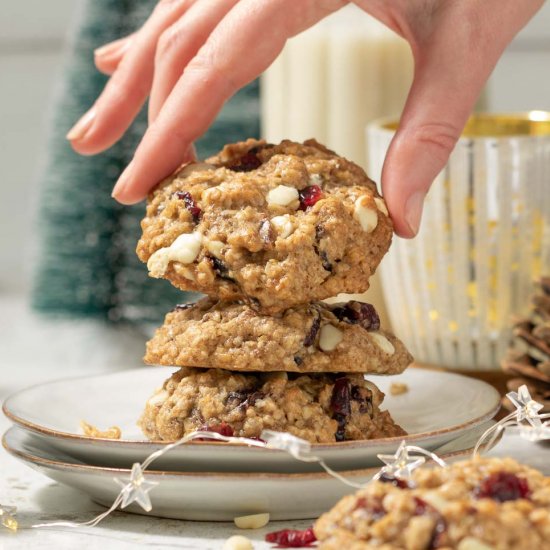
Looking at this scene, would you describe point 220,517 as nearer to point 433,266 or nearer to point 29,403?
point 29,403

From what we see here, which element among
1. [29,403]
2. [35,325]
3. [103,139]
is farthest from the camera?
[35,325]

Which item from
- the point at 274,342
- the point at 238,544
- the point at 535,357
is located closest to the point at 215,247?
the point at 274,342

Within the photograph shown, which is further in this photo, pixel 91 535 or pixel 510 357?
pixel 510 357

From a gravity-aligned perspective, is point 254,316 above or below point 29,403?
above

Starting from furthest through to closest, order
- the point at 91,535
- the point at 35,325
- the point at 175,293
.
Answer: the point at 35,325 → the point at 175,293 → the point at 91,535

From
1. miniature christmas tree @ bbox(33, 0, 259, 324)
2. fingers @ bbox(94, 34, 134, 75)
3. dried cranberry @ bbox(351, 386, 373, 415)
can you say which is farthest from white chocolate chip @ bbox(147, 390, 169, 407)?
miniature christmas tree @ bbox(33, 0, 259, 324)

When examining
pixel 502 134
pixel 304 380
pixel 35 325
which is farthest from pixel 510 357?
pixel 35 325

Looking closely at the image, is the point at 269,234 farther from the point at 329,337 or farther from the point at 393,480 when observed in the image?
the point at 393,480

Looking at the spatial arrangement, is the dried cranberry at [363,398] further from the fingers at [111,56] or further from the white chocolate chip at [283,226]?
the fingers at [111,56]
